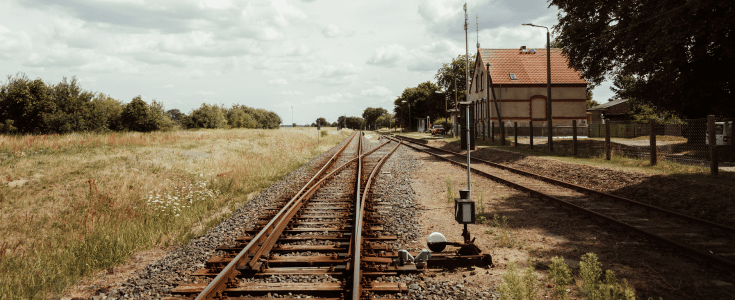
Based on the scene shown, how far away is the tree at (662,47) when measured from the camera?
12109 millimetres

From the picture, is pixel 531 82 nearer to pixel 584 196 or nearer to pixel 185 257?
pixel 584 196

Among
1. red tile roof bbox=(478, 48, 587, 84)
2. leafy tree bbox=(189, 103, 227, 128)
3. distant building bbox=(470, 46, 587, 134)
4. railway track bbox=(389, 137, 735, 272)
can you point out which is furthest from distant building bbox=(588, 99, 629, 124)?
leafy tree bbox=(189, 103, 227, 128)

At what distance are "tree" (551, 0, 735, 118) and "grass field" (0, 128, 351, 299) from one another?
13646 mm

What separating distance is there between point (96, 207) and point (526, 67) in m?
46.9

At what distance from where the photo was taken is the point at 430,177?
15.1m

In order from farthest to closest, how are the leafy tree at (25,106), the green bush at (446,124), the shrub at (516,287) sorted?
1. the green bush at (446,124)
2. the leafy tree at (25,106)
3. the shrub at (516,287)

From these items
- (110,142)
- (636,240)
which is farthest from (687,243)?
(110,142)

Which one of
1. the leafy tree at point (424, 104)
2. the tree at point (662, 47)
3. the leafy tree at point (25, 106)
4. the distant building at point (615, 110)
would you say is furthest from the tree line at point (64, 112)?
the distant building at point (615, 110)

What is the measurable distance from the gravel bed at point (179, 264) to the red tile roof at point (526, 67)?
42.2 m

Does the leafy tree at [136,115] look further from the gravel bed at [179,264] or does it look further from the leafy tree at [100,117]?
the gravel bed at [179,264]

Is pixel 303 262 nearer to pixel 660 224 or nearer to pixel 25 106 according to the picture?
pixel 660 224

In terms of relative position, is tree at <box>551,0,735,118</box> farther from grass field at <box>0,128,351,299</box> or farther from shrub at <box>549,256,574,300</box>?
grass field at <box>0,128,351,299</box>

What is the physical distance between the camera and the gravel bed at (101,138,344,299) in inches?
190

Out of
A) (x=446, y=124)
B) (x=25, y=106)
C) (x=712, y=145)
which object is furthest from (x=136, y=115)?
(x=712, y=145)
